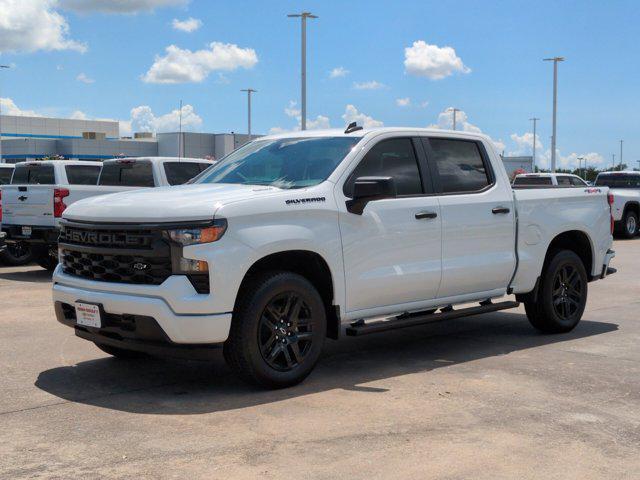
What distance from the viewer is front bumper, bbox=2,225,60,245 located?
43.1 feet

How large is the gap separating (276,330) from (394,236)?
1308mm

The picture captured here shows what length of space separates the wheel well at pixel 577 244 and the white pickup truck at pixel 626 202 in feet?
48.2

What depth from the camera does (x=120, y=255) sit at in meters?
5.70

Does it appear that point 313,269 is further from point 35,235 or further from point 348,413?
point 35,235

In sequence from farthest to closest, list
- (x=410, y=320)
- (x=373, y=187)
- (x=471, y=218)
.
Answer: (x=471, y=218) → (x=410, y=320) → (x=373, y=187)

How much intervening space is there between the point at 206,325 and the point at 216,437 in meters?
0.84

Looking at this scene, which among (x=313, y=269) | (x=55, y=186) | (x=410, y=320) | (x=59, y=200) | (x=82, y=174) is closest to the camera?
(x=313, y=269)

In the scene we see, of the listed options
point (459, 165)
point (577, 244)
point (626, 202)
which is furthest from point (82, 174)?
point (626, 202)

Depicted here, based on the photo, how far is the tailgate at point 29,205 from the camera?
13180 mm

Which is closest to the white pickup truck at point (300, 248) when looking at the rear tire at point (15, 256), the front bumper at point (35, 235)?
the front bumper at point (35, 235)

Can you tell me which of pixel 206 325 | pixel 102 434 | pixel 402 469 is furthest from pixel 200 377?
pixel 402 469

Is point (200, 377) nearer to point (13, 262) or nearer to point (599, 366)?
point (599, 366)

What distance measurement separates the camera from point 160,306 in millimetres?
5449

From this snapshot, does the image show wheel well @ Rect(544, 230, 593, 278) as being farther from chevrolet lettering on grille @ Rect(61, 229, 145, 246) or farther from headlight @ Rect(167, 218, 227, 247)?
chevrolet lettering on grille @ Rect(61, 229, 145, 246)
